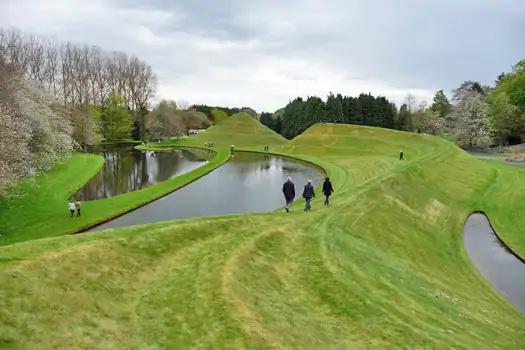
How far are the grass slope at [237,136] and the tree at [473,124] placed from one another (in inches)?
1554

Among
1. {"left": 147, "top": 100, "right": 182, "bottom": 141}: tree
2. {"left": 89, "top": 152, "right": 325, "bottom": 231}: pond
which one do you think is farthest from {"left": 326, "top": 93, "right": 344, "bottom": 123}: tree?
{"left": 89, "top": 152, "right": 325, "bottom": 231}: pond

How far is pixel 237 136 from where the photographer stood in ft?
327

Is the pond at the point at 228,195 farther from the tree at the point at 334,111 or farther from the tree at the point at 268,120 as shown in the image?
the tree at the point at 268,120

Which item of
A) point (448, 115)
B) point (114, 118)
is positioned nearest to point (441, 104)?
point (448, 115)

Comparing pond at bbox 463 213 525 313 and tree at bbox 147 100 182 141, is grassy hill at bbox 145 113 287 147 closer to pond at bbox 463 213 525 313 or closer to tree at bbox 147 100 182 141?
tree at bbox 147 100 182 141

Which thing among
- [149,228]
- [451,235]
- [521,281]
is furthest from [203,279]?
[451,235]

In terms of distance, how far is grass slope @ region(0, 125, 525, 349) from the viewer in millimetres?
8844

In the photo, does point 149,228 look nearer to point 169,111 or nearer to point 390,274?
point 390,274

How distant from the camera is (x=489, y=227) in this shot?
2886 centimetres

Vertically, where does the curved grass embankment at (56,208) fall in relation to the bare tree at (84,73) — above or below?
below

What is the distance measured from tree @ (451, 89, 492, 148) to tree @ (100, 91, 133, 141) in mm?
74927

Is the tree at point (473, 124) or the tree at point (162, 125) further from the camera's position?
the tree at point (162, 125)

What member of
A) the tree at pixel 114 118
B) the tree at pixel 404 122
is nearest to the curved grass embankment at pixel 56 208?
the tree at pixel 114 118

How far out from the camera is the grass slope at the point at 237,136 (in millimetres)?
95562
